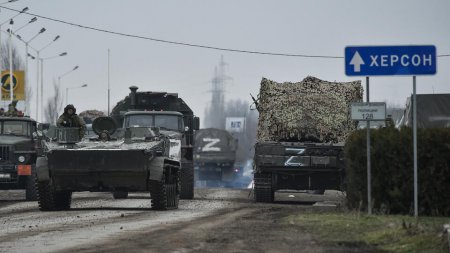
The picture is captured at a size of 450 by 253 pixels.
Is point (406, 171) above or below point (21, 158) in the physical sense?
below

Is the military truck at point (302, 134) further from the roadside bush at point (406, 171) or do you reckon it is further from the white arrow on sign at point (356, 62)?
the white arrow on sign at point (356, 62)

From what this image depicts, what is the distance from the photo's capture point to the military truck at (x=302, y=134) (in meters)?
25.9

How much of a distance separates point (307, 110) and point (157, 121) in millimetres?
4087

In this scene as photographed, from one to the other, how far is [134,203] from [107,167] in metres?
4.29

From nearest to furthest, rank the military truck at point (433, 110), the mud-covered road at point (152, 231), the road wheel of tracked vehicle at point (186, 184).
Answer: the mud-covered road at point (152, 231)
the road wheel of tracked vehicle at point (186, 184)
the military truck at point (433, 110)

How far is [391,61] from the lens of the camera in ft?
59.4

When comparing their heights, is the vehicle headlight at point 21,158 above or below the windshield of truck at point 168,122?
below

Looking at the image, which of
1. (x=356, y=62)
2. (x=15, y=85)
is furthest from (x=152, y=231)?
(x=15, y=85)

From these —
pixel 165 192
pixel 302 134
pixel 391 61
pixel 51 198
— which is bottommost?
pixel 51 198

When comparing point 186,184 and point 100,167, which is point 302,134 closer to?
point 186,184

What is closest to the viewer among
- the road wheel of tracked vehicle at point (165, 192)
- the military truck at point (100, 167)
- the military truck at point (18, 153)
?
the military truck at point (100, 167)

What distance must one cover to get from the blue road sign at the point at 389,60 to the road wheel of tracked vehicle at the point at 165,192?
5.15 meters

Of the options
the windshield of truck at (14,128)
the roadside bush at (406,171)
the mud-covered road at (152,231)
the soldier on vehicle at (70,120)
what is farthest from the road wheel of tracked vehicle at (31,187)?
the roadside bush at (406,171)

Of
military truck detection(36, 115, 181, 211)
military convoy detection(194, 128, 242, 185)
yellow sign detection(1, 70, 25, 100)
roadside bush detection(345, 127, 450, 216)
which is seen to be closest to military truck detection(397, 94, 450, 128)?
military truck detection(36, 115, 181, 211)
